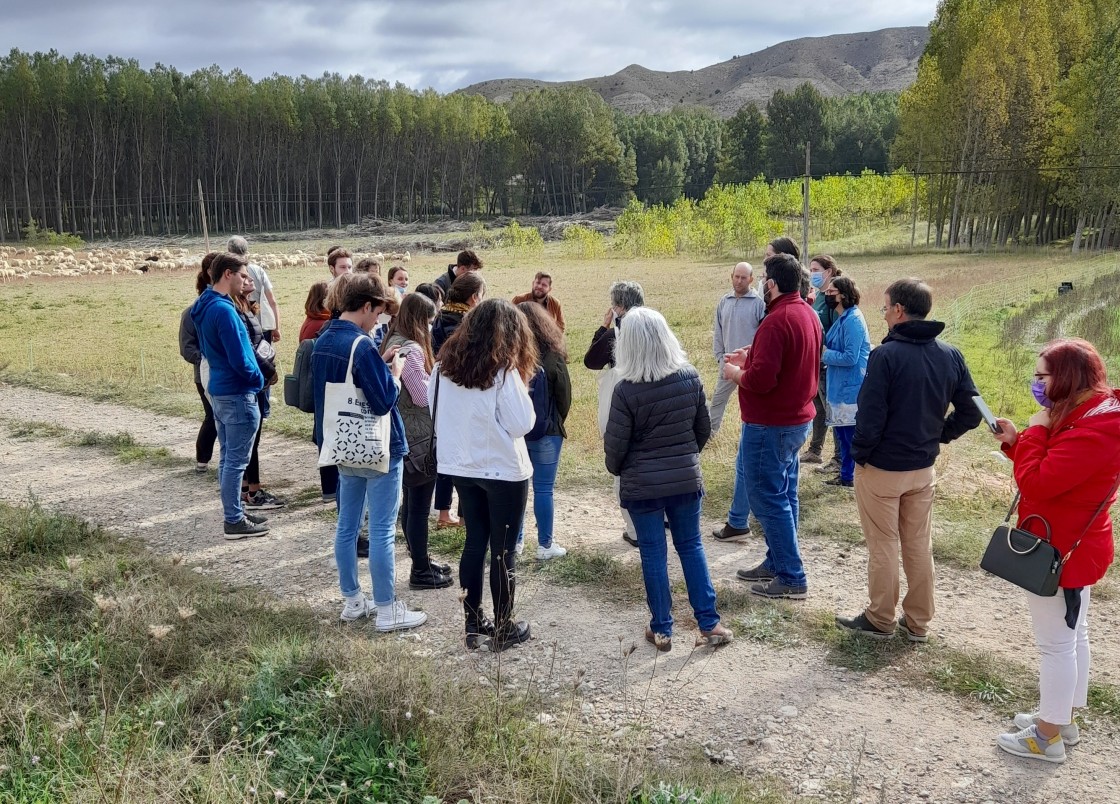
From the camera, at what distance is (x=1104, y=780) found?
357 centimetres

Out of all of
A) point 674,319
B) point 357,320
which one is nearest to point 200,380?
point 357,320

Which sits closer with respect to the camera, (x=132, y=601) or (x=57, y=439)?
(x=132, y=601)

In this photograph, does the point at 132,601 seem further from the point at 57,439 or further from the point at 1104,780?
the point at 57,439

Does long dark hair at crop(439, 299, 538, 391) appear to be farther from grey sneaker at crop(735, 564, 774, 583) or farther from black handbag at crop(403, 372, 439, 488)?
grey sneaker at crop(735, 564, 774, 583)

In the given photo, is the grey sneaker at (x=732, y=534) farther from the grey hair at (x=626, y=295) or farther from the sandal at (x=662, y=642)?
the grey hair at (x=626, y=295)

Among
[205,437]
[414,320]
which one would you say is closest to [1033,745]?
[414,320]

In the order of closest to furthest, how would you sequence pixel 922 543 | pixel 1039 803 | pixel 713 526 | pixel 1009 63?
pixel 1039 803 < pixel 922 543 < pixel 713 526 < pixel 1009 63

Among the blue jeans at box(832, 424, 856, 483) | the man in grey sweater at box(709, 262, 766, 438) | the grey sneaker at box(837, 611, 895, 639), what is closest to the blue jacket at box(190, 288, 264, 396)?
the man in grey sweater at box(709, 262, 766, 438)

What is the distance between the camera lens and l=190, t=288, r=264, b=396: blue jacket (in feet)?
20.2

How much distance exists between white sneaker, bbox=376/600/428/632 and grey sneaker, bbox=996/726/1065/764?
10.2 feet

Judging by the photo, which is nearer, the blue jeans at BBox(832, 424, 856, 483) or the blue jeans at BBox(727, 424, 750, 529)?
the blue jeans at BBox(727, 424, 750, 529)

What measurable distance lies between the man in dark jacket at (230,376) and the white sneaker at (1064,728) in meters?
5.29

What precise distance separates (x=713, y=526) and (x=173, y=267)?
133 feet

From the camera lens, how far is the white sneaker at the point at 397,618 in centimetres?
497
